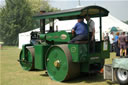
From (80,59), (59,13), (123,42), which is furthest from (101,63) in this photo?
(123,42)

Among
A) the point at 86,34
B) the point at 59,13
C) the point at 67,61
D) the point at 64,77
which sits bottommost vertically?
the point at 64,77

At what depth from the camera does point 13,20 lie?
1468 inches

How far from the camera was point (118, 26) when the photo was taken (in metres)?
19.9

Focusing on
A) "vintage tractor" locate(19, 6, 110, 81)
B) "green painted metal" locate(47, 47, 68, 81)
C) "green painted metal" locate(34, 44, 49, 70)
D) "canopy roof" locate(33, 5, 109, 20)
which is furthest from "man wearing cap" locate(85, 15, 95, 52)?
"green painted metal" locate(34, 44, 49, 70)

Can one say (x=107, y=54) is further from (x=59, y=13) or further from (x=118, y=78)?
(x=59, y=13)

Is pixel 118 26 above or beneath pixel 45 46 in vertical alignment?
above

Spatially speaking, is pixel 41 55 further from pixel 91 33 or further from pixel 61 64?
pixel 91 33

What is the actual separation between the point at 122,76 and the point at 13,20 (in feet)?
111

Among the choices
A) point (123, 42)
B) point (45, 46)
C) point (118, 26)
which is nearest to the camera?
point (45, 46)

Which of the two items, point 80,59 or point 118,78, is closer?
point 118,78

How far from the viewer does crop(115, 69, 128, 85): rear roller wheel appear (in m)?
5.32

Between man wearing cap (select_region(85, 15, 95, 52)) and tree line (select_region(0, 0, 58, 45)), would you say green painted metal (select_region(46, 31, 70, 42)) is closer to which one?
man wearing cap (select_region(85, 15, 95, 52))

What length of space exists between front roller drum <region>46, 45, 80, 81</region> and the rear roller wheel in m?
1.27

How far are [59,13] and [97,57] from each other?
1.80 metres
